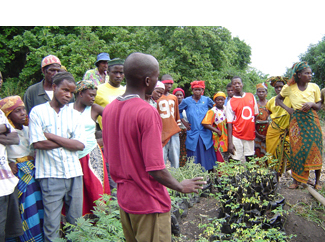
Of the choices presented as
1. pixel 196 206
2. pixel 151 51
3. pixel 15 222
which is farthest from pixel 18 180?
pixel 151 51

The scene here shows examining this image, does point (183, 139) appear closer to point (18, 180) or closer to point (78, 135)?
point (78, 135)

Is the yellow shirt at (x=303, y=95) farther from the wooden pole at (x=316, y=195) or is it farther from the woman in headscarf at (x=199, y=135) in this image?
the woman in headscarf at (x=199, y=135)

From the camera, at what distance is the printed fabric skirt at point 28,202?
282 cm

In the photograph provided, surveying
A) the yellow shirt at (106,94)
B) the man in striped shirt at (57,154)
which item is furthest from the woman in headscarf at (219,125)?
the man in striped shirt at (57,154)

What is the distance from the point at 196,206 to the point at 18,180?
7.28 ft

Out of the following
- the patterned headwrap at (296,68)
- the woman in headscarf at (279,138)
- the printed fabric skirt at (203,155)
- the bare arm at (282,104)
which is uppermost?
the patterned headwrap at (296,68)

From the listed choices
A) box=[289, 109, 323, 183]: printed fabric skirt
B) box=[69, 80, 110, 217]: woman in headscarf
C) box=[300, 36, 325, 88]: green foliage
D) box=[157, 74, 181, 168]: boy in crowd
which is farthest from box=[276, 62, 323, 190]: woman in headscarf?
box=[300, 36, 325, 88]: green foliage

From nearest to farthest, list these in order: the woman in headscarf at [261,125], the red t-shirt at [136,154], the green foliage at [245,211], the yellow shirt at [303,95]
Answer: the red t-shirt at [136,154] → the green foliage at [245,211] → the yellow shirt at [303,95] → the woman in headscarf at [261,125]

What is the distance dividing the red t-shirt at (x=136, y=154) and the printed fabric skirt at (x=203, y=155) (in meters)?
3.74

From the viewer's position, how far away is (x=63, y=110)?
2.94 metres

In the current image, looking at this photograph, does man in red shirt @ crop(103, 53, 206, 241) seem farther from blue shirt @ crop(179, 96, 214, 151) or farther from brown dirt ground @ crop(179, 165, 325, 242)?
blue shirt @ crop(179, 96, 214, 151)

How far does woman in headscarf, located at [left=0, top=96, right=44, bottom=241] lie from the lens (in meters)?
2.82

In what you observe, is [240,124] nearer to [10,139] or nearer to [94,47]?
[10,139]

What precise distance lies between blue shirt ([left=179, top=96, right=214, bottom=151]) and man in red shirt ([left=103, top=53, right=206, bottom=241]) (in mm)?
3653
